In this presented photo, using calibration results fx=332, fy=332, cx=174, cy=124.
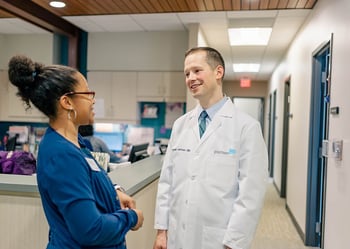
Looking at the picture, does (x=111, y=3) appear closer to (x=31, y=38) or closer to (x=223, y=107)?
(x=31, y=38)

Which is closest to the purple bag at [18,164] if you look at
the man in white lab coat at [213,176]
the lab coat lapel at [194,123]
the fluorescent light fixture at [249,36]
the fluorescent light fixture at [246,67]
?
the man in white lab coat at [213,176]

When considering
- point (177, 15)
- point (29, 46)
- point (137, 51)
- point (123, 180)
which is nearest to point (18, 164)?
point (123, 180)

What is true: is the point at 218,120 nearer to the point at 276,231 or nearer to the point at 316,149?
the point at 316,149

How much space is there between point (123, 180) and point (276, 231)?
2734 mm

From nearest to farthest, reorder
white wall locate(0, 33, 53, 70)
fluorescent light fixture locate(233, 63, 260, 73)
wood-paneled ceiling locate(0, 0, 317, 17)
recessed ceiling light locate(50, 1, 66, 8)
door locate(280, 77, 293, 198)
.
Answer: wood-paneled ceiling locate(0, 0, 317, 17) → recessed ceiling light locate(50, 1, 66, 8) → white wall locate(0, 33, 53, 70) → door locate(280, 77, 293, 198) → fluorescent light fixture locate(233, 63, 260, 73)

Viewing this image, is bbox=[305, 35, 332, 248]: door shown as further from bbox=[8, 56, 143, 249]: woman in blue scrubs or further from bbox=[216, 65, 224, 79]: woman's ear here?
bbox=[8, 56, 143, 249]: woman in blue scrubs

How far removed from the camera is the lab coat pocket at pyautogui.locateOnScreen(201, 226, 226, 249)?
1.47 meters

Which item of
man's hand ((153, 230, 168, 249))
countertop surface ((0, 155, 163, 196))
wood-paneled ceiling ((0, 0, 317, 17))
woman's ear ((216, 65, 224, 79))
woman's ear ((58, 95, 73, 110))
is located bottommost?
man's hand ((153, 230, 168, 249))

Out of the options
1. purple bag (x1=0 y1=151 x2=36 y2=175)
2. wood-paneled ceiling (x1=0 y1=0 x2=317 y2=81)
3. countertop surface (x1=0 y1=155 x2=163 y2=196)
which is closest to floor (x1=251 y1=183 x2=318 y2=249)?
countertop surface (x1=0 y1=155 x2=163 y2=196)

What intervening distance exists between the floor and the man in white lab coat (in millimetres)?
2248

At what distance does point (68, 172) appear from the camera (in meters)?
0.94

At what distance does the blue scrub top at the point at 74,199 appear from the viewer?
93 centimetres

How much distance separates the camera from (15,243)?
168 cm

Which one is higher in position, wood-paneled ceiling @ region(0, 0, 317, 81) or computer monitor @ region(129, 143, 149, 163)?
wood-paneled ceiling @ region(0, 0, 317, 81)
